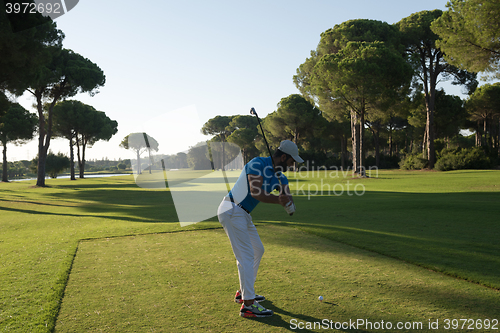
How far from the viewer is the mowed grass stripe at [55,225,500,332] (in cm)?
387

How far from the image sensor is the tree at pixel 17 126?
4506 centimetres

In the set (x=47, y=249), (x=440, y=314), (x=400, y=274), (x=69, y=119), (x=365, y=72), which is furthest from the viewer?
(x=69, y=119)

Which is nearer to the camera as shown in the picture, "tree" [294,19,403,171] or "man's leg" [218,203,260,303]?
"man's leg" [218,203,260,303]

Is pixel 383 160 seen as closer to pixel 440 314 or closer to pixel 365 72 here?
pixel 365 72

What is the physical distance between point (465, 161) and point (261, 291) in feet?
123

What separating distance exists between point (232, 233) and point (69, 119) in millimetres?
57141

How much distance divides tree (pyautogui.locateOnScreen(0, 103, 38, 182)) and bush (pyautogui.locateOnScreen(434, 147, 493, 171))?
51.9 metres

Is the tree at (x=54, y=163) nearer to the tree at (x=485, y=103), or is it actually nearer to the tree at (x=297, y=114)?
the tree at (x=297, y=114)

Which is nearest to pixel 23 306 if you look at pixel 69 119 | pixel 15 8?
pixel 15 8

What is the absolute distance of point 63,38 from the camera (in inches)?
1256

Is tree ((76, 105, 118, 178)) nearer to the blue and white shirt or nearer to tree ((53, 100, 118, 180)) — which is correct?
tree ((53, 100, 118, 180))

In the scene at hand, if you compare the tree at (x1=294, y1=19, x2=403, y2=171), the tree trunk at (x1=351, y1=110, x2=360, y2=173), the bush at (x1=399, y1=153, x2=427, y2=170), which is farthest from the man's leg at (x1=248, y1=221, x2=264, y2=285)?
the bush at (x1=399, y1=153, x2=427, y2=170)

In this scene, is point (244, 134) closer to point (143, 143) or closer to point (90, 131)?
point (90, 131)

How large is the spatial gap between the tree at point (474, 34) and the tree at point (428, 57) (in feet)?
51.9
